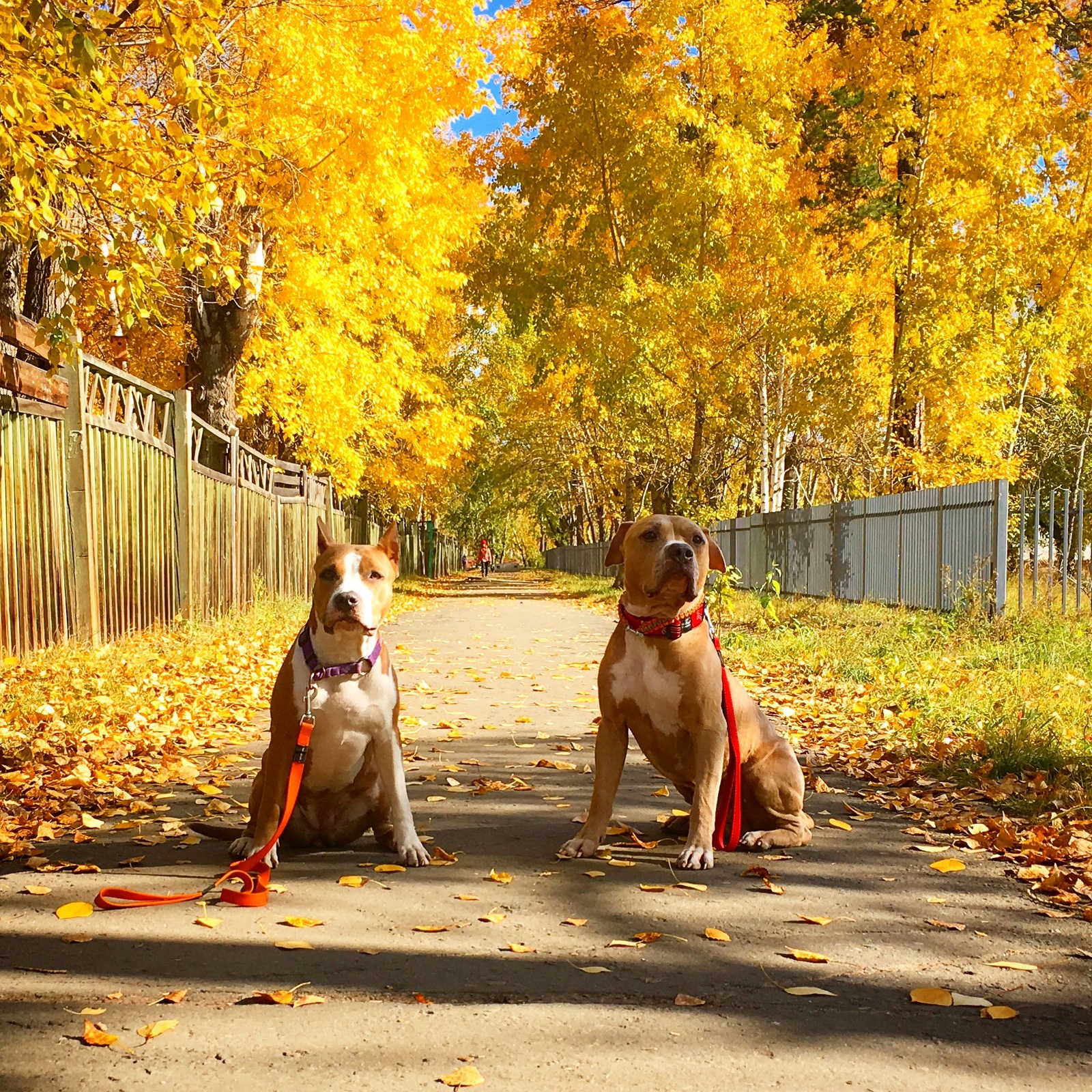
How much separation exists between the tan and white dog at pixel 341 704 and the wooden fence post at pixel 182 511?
27.7 ft

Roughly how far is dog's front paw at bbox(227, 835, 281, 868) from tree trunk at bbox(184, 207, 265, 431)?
40.2 ft

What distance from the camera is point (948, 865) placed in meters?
4.70

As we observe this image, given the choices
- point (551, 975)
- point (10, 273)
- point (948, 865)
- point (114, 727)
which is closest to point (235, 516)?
point (10, 273)

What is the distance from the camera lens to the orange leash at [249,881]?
151 inches

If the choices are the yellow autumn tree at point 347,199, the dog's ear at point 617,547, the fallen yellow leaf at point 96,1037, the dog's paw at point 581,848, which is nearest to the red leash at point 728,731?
the dog's ear at point 617,547

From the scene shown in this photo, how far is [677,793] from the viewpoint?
6.14 meters

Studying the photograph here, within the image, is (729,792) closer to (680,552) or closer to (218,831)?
(680,552)

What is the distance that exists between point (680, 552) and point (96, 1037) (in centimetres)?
251

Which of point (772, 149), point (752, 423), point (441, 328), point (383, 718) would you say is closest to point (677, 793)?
point (383, 718)

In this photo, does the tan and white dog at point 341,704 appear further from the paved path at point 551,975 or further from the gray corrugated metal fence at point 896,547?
the gray corrugated metal fence at point 896,547

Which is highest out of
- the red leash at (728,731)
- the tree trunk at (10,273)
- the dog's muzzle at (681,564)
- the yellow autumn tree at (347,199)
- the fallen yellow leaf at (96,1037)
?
the yellow autumn tree at (347,199)

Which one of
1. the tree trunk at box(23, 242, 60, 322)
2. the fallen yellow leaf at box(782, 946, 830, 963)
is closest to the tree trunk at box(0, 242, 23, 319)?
the tree trunk at box(23, 242, 60, 322)

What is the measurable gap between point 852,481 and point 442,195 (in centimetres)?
1838

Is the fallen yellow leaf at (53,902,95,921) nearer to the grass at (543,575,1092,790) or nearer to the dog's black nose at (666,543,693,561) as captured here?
the dog's black nose at (666,543,693,561)
